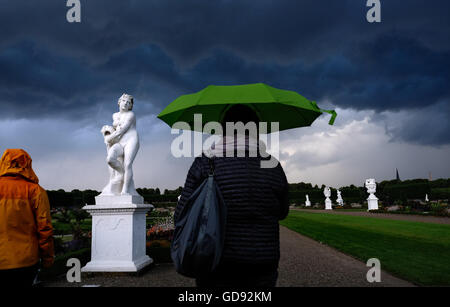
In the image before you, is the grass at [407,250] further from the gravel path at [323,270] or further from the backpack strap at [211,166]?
the backpack strap at [211,166]

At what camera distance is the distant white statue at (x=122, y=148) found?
6.19 metres

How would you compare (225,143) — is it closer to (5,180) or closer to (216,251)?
(216,251)

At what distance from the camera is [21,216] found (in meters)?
2.77

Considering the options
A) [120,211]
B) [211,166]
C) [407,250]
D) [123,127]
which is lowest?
[407,250]

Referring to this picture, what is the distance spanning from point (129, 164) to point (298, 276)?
3.88m

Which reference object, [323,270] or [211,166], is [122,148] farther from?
[211,166]

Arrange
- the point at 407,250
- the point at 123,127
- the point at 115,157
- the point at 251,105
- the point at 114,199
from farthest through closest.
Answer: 1. the point at 407,250
2. the point at 123,127
3. the point at 115,157
4. the point at 114,199
5. the point at 251,105

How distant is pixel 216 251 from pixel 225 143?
2.33 feet

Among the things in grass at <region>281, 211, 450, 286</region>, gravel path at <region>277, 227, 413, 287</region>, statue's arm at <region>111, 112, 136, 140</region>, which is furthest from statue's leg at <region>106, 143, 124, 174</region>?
grass at <region>281, 211, 450, 286</region>

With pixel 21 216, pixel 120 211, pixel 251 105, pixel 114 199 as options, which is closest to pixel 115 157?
pixel 114 199

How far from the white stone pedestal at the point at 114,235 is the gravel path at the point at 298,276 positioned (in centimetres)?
19

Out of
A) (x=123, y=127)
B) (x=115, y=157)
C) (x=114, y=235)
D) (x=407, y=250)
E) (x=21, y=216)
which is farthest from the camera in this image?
(x=407, y=250)

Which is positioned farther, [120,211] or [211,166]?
[120,211]
